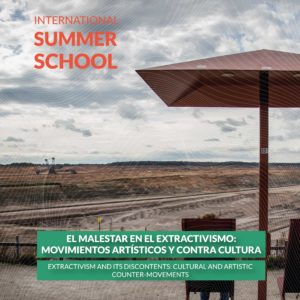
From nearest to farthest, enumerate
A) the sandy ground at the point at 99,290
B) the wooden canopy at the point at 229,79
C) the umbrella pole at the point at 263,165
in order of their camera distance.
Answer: the wooden canopy at the point at 229,79 → the umbrella pole at the point at 263,165 → the sandy ground at the point at 99,290

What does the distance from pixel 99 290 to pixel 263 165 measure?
2.53 meters

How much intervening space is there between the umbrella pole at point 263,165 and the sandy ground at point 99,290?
116cm

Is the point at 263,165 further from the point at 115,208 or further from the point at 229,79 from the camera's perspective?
the point at 115,208

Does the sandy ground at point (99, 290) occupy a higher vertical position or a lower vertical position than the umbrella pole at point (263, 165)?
lower

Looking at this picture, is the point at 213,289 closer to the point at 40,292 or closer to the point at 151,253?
the point at 151,253

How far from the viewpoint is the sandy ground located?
492 cm

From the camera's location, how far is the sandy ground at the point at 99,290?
4.92 meters

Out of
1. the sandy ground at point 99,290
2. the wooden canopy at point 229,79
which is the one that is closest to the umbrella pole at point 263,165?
the wooden canopy at point 229,79

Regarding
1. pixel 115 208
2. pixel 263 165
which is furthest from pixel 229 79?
pixel 115 208

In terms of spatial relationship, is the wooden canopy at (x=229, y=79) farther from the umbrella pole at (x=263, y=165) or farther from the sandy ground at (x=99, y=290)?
the sandy ground at (x=99, y=290)

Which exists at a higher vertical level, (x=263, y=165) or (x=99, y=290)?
(x=263, y=165)

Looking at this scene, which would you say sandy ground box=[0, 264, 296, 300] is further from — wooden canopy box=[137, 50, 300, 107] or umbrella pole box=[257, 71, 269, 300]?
wooden canopy box=[137, 50, 300, 107]

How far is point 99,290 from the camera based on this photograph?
17.2 ft

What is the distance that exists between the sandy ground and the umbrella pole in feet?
3.82
